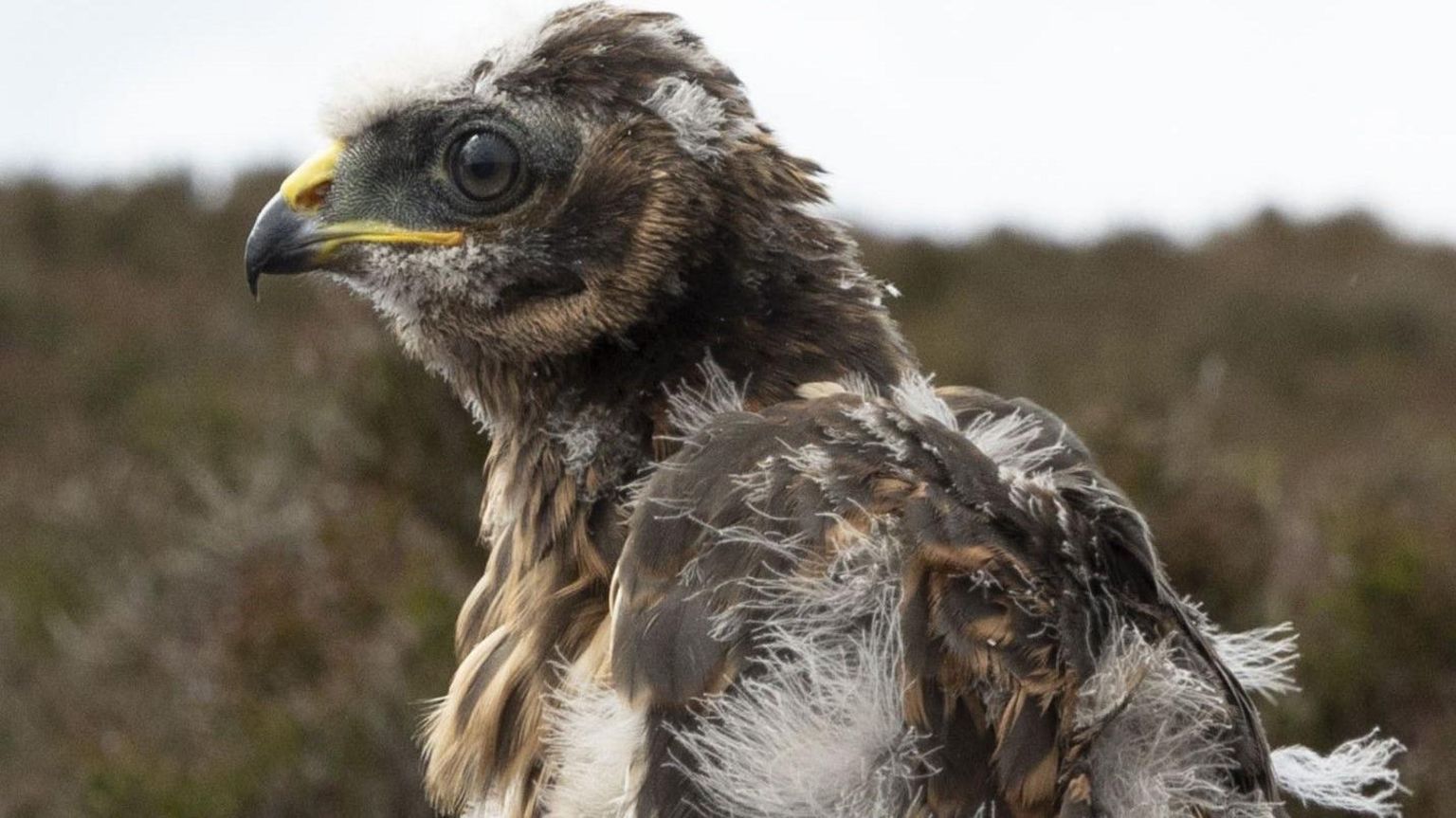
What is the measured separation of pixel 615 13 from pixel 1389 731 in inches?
178

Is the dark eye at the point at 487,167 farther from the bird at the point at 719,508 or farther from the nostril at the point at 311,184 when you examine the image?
the nostril at the point at 311,184

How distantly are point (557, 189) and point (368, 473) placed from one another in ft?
15.5

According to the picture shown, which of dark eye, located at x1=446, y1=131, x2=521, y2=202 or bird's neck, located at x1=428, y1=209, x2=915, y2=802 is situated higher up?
dark eye, located at x1=446, y1=131, x2=521, y2=202

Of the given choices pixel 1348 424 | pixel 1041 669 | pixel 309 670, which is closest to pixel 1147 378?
pixel 1348 424

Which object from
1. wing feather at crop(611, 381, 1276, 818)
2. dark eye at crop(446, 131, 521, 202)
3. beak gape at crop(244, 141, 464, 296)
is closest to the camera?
wing feather at crop(611, 381, 1276, 818)

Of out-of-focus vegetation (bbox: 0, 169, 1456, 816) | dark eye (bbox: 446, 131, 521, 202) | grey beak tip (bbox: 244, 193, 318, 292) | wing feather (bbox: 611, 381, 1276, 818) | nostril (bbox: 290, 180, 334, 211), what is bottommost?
out-of-focus vegetation (bbox: 0, 169, 1456, 816)

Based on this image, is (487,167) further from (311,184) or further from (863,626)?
(863,626)

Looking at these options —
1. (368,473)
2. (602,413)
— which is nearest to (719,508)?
(602,413)

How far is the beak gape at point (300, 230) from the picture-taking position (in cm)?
311

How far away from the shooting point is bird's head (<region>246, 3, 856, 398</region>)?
9.42 feet

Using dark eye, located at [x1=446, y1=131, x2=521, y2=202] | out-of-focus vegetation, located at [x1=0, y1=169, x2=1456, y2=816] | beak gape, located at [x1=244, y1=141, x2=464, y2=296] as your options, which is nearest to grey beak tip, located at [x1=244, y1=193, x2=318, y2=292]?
beak gape, located at [x1=244, y1=141, x2=464, y2=296]

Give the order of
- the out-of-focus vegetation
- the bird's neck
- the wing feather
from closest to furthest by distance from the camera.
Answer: the wing feather → the bird's neck → the out-of-focus vegetation

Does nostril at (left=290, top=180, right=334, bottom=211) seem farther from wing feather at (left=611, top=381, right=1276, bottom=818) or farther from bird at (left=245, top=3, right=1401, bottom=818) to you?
wing feather at (left=611, top=381, right=1276, bottom=818)

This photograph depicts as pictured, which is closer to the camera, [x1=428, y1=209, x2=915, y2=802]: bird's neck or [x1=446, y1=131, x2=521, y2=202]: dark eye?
[x1=428, y1=209, x2=915, y2=802]: bird's neck
